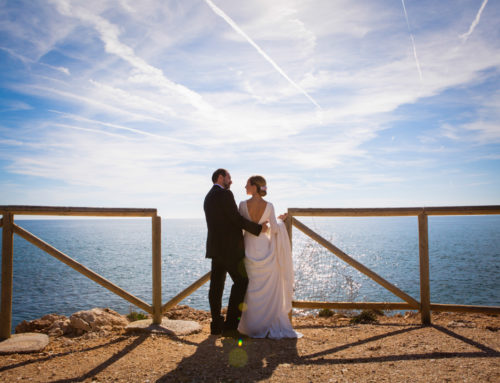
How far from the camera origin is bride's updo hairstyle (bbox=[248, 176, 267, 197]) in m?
4.93

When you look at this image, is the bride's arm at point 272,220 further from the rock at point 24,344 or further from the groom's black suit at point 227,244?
the rock at point 24,344

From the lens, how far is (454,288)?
71.6 feet

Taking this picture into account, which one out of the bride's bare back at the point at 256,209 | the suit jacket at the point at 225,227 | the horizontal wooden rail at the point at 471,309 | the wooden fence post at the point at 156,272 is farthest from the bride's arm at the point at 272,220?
the horizontal wooden rail at the point at 471,309

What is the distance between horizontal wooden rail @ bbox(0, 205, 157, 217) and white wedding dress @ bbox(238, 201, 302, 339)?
1657 millimetres

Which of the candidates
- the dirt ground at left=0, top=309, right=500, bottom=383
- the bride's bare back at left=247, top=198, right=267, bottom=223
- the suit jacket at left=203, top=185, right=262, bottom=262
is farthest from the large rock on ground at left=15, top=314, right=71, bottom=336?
the bride's bare back at left=247, top=198, right=267, bottom=223

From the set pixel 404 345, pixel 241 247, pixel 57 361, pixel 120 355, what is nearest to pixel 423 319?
pixel 404 345

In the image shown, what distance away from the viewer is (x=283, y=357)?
3.95 metres

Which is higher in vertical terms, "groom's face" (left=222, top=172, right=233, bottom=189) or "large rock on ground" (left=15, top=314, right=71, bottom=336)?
"groom's face" (left=222, top=172, right=233, bottom=189)

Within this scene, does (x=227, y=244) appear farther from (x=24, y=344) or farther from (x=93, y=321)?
(x=93, y=321)

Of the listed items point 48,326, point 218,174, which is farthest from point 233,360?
point 48,326

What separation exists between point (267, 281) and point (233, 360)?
1.28 meters

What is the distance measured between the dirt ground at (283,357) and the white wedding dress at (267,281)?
27 centimetres

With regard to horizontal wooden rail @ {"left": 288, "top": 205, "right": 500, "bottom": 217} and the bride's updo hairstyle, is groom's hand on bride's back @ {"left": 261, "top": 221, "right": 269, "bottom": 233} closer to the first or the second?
the bride's updo hairstyle

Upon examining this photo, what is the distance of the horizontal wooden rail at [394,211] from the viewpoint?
525 cm
